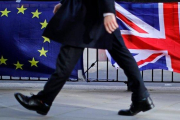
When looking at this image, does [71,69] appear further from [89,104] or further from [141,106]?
[89,104]

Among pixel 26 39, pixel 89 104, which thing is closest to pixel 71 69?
pixel 89 104

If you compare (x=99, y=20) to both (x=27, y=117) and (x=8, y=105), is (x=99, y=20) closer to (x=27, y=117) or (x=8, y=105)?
(x=27, y=117)

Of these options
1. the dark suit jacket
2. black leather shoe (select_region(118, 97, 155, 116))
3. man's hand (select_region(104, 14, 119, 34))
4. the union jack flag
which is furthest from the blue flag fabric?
man's hand (select_region(104, 14, 119, 34))

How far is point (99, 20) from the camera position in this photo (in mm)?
5520

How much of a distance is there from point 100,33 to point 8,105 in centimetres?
180

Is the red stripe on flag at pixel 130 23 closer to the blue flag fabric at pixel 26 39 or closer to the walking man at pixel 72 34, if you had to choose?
the blue flag fabric at pixel 26 39

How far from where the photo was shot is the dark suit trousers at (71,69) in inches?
218

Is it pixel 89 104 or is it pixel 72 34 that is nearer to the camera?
pixel 72 34

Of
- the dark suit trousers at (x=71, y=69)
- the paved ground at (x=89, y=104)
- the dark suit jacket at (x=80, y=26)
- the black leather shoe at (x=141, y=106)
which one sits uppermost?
the dark suit jacket at (x=80, y=26)

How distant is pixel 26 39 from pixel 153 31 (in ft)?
6.64

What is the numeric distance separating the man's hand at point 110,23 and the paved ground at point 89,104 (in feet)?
3.48

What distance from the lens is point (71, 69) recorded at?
5.59m

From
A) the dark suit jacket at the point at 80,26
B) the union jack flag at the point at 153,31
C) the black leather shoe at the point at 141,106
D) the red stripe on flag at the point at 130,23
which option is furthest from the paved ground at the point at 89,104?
the red stripe on flag at the point at 130,23

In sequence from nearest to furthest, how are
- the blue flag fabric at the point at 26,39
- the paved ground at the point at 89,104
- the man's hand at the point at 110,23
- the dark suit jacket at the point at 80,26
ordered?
the man's hand at the point at 110,23, the dark suit jacket at the point at 80,26, the paved ground at the point at 89,104, the blue flag fabric at the point at 26,39
